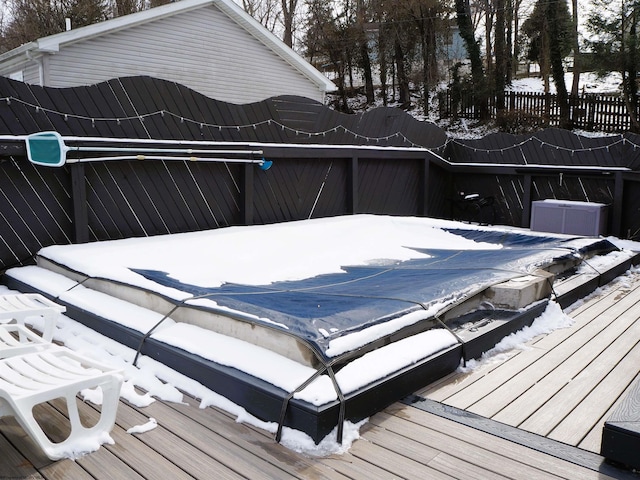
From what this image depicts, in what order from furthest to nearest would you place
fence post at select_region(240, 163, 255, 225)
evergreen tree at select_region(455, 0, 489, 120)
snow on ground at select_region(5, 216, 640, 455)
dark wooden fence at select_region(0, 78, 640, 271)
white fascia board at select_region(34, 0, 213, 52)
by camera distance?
evergreen tree at select_region(455, 0, 489, 120) < white fascia board at select_region(34, 0, 213, 52) < fence post at select_region(240, 163, 255, 225) < dark wooden fence at select_region(0, 78, 640, 271) < snow on ground at select_region(5, 216, 640, 455)

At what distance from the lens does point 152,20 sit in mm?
9609

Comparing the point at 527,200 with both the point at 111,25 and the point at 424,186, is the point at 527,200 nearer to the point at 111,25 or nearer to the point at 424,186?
the point at 424,186

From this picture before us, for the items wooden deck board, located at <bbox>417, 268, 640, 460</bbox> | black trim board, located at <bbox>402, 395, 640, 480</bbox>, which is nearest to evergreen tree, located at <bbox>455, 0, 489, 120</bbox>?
wooden deck board, located at <bbox>417, 268, 640, 460</bbox>

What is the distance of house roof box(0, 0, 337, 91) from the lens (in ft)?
26.7

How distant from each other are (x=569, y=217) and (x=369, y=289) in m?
5.10

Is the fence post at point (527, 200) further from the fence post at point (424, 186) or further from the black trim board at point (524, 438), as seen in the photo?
the black trim board at point (524, 438)

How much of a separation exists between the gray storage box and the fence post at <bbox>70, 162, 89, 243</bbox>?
5900 mm

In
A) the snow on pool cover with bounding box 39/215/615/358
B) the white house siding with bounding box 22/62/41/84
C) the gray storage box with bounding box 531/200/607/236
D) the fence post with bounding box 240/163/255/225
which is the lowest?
the gray storage box with bounding box 531/200/607/236

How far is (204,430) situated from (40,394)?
0.65 meters

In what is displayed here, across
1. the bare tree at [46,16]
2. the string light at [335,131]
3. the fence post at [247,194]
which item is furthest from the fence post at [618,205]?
the bare tree at [46,16]

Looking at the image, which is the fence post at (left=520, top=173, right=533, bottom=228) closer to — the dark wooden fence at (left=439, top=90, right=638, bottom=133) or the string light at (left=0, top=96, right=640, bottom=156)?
the string light at (left=0, top=96, right=640, bottom=156)

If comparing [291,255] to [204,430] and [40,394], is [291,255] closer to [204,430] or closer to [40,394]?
[204,430]

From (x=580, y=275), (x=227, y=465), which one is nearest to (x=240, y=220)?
(x=580, y=275)

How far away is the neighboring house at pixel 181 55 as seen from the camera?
8.56 meters
